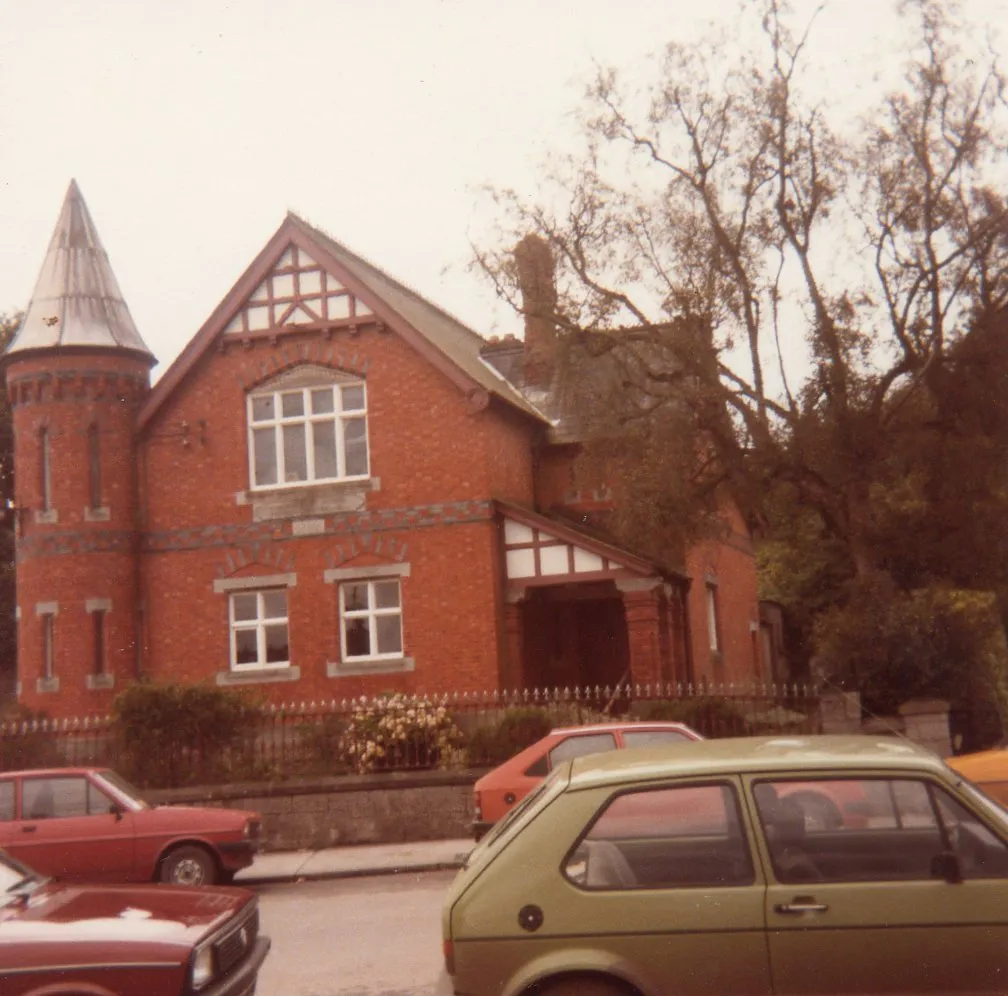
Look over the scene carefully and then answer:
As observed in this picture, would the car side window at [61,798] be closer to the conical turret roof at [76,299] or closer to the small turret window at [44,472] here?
the small turret window at [44,472]

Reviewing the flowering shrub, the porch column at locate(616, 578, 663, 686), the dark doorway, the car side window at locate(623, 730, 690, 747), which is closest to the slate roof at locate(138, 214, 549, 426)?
the dark doorway

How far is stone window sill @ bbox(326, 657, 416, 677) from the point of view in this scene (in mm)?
25391

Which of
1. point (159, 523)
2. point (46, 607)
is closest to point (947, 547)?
point (159, 523)

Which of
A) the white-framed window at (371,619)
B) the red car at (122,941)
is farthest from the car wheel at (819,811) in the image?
the white-framed window at (371,619)

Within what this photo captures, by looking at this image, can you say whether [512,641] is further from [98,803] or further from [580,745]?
[98,803]

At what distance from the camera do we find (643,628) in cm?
2462

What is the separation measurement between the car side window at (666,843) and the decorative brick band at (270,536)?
19431 millimetres

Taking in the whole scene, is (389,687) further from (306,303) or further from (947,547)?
(947,547)

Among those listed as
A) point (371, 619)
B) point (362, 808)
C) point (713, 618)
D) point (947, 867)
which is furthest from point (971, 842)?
point (713, 618)

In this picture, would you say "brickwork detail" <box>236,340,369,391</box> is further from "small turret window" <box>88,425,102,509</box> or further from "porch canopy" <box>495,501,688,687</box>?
"porch canopy" <box>495,501,688,687</box>

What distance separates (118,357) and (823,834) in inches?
911

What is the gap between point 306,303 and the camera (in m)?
26.5

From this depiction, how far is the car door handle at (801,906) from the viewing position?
566 centimetres

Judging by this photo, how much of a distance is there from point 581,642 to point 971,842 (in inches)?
928
